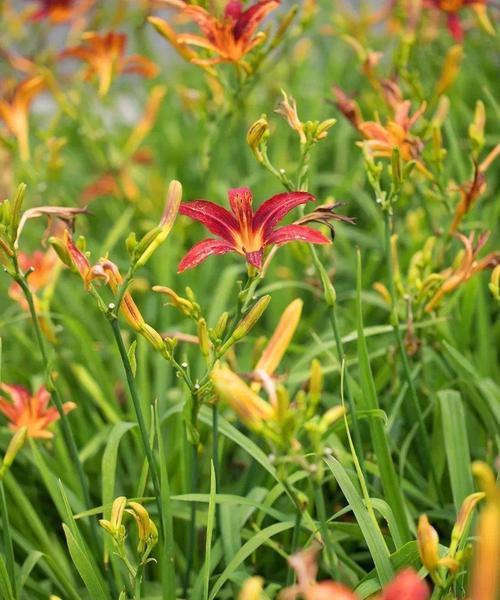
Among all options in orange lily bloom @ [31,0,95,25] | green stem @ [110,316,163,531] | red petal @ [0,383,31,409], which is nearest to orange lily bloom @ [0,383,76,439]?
red petal @ [0,383,31,409]

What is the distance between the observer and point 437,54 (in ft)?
8.84

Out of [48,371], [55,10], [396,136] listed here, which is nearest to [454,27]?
[396,136]

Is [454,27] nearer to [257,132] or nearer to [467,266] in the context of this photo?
[467,266]

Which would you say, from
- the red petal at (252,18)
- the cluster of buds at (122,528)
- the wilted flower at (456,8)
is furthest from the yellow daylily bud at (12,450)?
the wilted flower at (456,8)

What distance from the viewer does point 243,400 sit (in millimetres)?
822

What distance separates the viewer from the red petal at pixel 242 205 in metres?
1.05

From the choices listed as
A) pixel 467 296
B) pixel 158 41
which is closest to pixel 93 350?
pixel 467 296

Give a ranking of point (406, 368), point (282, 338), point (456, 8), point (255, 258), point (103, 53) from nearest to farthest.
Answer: point (255, 258), point (282, 338), point (406, 368), point (456, 8), point (103, 53)

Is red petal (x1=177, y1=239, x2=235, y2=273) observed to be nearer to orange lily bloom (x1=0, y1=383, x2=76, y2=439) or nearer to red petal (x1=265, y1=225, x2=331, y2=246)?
red petal (x1=265, y1=225, x2=331, y2=246)

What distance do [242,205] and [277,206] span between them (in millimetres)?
42

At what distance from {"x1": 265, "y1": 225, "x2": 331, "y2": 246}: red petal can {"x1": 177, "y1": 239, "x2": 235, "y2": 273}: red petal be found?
0.05m

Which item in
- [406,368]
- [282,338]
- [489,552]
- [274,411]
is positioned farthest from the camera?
[406,368]

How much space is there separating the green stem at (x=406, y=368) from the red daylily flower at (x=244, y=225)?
242 mm

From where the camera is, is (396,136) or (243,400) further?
(396,136)
